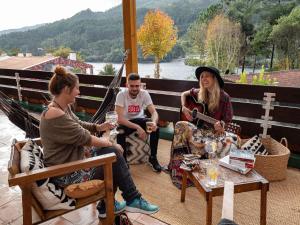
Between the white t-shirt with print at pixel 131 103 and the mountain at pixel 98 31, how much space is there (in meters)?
0.95

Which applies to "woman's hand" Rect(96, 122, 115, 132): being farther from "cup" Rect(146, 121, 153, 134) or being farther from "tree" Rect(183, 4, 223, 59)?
"tree" Rect(183, 4, 223, 59)

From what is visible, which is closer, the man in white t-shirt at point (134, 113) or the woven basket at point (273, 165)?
the woven basket at point (273, 165)

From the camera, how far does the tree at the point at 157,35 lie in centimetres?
379

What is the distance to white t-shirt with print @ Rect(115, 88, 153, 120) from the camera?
101 inches

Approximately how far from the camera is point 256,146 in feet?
8.13

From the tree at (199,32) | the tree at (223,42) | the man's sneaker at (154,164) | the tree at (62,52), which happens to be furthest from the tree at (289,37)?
the tree at (62,52)

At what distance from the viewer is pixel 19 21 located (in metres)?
4.46

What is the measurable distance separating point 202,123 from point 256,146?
59cm

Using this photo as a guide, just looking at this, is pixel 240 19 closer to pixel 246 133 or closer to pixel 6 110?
pixel 246 133

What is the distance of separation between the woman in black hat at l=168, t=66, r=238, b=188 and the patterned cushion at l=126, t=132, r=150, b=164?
1.19 feet

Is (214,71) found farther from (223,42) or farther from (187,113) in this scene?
(223,42)

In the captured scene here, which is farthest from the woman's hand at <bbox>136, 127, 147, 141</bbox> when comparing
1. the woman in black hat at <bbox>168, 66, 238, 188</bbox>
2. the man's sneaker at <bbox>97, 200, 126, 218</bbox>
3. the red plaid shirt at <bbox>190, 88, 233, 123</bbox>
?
the man's sneaker at <bbox>97, 200, 126, 218</bbox>

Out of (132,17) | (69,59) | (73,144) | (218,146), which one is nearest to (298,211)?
(218,146)

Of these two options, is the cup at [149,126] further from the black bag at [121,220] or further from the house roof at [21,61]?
the house roof at [21,61]
